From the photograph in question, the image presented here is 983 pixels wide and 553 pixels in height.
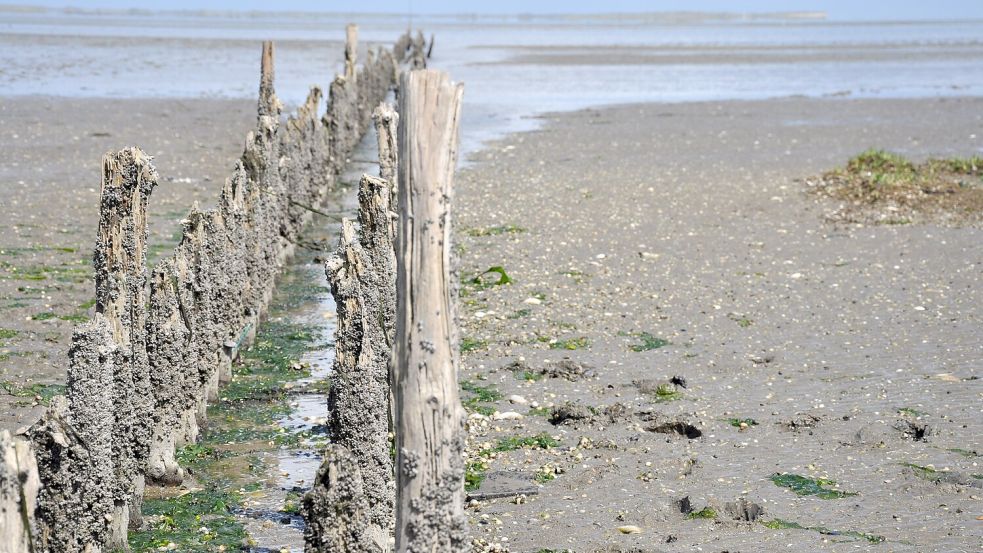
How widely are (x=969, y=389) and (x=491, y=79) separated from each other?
3719cm

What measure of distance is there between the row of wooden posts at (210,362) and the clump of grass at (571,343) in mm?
2288

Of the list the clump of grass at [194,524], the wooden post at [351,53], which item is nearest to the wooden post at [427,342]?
the clump of grass at [194,524]

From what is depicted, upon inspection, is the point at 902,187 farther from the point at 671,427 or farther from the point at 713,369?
the point at 671,427

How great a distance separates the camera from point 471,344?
1134cm

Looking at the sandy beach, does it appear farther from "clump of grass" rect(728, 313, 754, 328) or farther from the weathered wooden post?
the weathered wooden post

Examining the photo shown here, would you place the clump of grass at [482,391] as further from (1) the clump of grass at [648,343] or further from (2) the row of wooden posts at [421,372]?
(2) the row of wooden posts at [421,372]

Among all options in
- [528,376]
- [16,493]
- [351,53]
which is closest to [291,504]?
[16,493]

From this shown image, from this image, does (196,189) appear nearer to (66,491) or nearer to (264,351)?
(264,351)

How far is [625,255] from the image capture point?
14789 mm

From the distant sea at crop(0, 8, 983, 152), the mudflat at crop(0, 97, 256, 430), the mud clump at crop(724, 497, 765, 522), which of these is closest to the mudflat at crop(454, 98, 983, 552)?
the mud clump at crop(724, 497, 765, 522)

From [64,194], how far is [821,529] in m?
13.6

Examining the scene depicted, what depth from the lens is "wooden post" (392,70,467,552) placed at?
206 inches

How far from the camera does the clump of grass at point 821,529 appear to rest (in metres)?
7.16

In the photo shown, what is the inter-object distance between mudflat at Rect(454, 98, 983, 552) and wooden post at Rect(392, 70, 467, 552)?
1.87 metres
